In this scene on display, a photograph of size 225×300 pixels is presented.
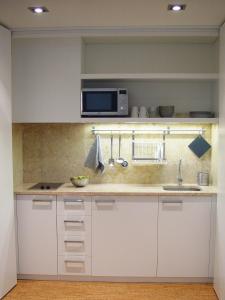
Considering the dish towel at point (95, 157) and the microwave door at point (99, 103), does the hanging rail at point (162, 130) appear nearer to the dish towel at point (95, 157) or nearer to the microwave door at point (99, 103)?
the dish towel at point (95, 157)

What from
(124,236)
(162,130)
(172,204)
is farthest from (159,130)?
(124,236)

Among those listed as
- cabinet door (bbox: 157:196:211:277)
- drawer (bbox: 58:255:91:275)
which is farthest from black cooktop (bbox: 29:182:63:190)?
cabinet door (bbox: 157:196:211:277)

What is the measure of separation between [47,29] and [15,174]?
4.96 ft

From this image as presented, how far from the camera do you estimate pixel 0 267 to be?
9.50 feet

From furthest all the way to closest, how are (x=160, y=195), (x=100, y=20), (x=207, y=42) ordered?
(x=207, y=42), (x=160, y=195), (x=100, y=20)

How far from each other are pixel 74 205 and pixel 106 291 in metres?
0.86

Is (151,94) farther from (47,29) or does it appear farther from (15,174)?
(15,174)

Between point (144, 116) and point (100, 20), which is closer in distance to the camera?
point (100, 20)

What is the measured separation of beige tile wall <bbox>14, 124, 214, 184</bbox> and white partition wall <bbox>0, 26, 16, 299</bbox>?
23.6 inches

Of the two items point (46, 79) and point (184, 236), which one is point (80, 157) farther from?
point (184, 236)

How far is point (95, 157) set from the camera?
3506 millimetres

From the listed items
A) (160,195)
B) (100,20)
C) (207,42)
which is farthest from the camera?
(207,42)

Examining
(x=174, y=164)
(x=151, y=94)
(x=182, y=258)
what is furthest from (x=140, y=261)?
(x=151, y=94)

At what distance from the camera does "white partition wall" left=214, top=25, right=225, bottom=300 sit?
113 inches
